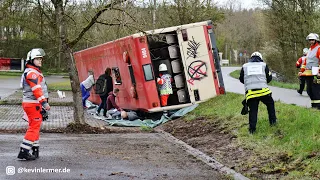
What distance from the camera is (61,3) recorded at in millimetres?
13703

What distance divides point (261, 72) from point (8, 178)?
5173 mm

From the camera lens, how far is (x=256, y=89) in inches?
392

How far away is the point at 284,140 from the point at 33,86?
4285 millimetres

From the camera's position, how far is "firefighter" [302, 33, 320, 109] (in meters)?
12.2

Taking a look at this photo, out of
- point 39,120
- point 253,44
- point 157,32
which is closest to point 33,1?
point 157,32

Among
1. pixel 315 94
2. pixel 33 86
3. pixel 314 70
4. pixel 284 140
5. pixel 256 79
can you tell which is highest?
pixel 33 86

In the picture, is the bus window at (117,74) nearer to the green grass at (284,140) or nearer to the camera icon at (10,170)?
the green grass at (284,140)

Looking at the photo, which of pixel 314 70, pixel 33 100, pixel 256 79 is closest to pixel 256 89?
pixel 256 79

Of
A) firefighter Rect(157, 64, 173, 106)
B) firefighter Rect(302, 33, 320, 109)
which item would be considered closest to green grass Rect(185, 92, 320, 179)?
firefighter Rect(302, 33, 320, 109)

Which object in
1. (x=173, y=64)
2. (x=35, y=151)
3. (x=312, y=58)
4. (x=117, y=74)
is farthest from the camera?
(x=117, y=74)

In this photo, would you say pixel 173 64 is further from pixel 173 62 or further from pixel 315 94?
pixel 315 94

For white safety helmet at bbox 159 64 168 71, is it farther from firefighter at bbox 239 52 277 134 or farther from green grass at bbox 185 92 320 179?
firefighter at bbox 239 52 277 134

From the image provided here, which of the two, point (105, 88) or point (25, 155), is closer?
point (25, 155)

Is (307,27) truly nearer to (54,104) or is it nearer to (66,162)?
(54,104)
